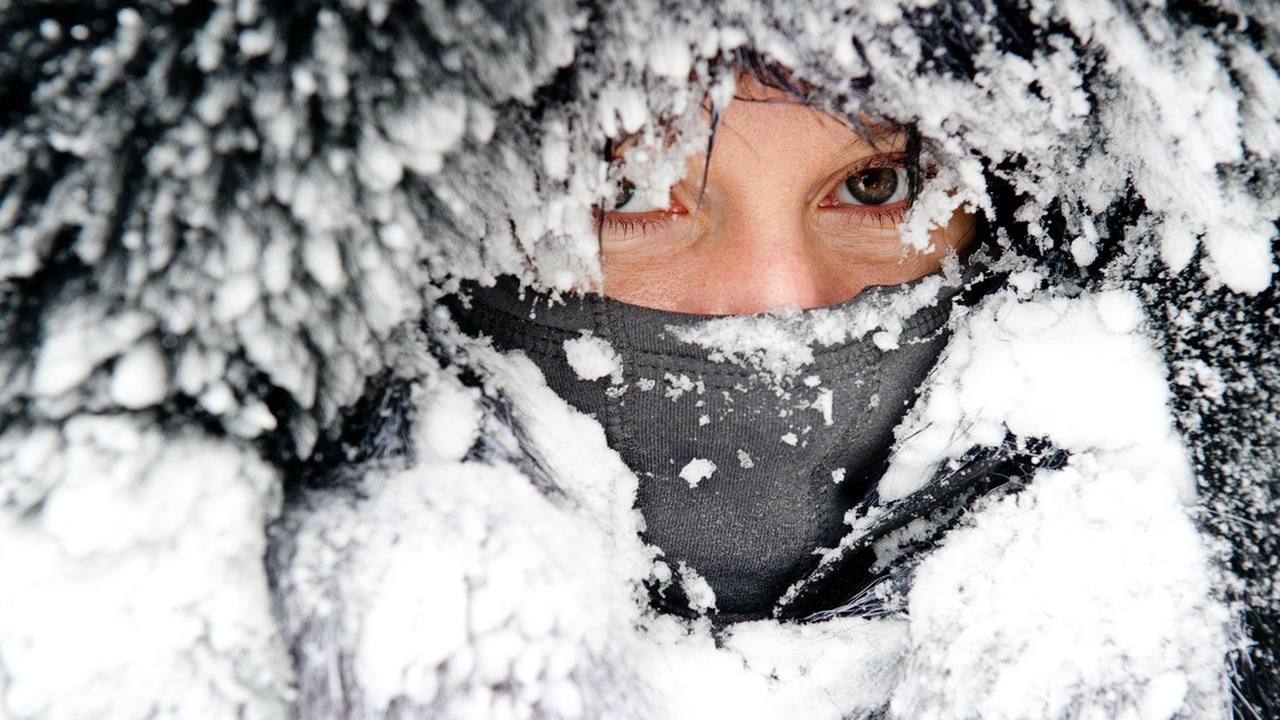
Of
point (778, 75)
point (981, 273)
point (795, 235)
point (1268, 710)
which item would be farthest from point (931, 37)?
point (1268, 710)

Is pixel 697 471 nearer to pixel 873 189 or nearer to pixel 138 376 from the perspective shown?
pixel 873 189

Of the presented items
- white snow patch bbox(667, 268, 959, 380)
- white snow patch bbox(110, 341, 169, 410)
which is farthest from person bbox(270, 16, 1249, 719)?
white snow patch bbox(110, 341, 169, 410)

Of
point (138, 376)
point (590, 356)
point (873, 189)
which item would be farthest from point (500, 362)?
point (873, 189)

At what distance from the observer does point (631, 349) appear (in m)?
0.92

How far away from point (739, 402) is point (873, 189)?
0.35 meters

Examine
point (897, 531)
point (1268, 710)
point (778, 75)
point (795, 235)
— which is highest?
point (778, 75)

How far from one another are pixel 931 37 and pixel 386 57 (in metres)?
0.45

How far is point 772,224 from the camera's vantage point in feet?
2.92

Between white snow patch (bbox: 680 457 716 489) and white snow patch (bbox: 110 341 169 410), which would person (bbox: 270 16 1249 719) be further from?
white snow patch (bbox: 110 341 169 410)

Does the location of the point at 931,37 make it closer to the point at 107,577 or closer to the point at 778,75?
the point at 778,75

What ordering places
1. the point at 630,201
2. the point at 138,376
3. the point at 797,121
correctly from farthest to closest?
the point at 630,201, the point at 797,121, the point at 138,376

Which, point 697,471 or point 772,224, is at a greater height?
point 772,224

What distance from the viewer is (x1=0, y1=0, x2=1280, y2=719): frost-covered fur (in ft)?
1.69

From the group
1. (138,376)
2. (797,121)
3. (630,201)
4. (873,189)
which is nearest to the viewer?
(138,376)
